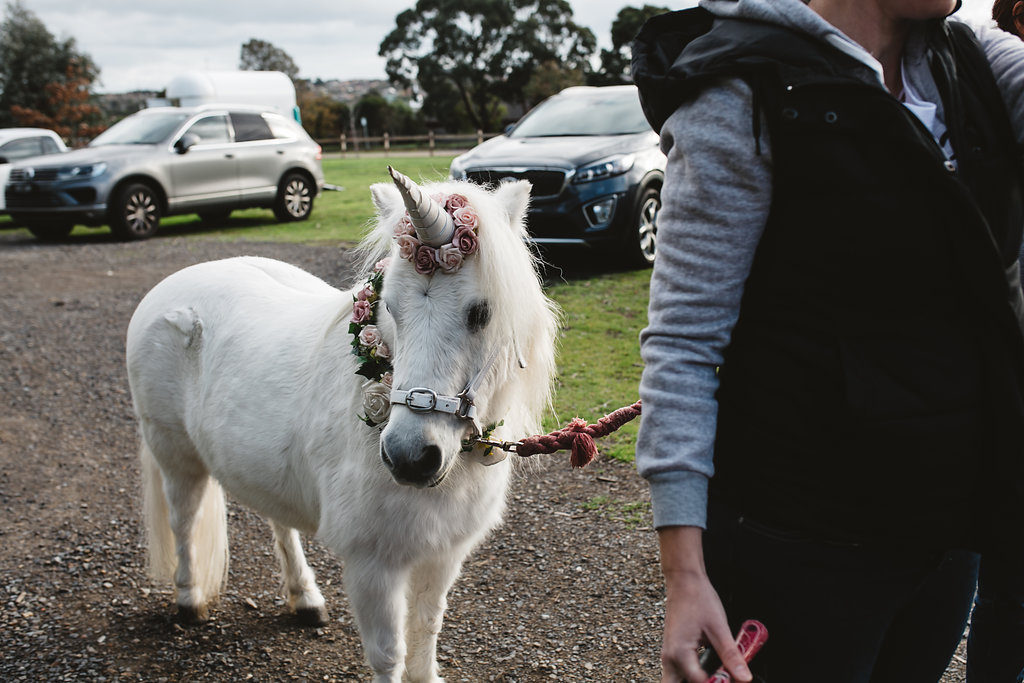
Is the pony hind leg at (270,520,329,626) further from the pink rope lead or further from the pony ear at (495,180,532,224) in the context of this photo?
the pony ear at (495,180,532,224)

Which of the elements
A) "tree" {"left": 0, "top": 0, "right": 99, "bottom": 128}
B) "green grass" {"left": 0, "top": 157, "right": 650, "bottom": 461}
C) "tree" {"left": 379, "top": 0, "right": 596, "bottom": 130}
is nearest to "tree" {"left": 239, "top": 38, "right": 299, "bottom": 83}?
"tree" {"left": 379, "top": 0, "right": 596, "bottom": 130}

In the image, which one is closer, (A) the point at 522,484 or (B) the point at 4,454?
(A) the point at 522,484

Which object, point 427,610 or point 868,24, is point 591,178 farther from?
point 868,24

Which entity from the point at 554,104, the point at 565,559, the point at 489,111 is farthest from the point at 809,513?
the point at 489,111

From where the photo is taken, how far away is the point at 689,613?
3.65 feet

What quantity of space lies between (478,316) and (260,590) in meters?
2.24

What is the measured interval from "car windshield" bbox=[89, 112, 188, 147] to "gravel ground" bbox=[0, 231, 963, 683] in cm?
831

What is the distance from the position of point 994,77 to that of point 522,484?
135 inches

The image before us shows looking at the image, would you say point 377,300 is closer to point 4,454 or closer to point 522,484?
point 522,484

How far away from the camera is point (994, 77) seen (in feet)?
4.09

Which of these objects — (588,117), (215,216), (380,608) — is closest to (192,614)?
(380,608)

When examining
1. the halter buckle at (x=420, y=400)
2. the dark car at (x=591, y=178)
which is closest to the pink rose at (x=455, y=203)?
the halter buckle at (x=420, y=400)

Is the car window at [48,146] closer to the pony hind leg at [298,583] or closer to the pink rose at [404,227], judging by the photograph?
the pony hind leg at [298,583]

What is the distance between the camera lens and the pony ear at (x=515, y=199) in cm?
232
